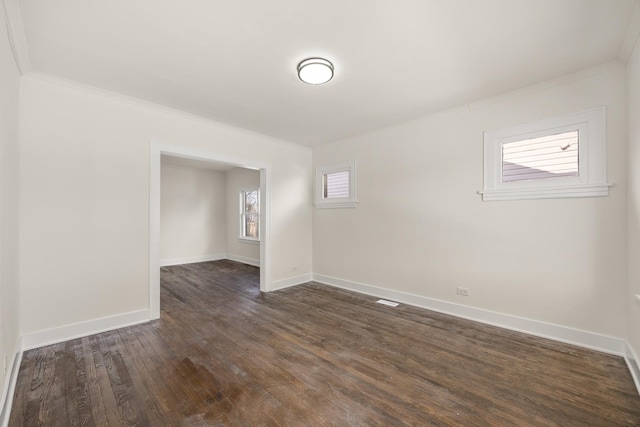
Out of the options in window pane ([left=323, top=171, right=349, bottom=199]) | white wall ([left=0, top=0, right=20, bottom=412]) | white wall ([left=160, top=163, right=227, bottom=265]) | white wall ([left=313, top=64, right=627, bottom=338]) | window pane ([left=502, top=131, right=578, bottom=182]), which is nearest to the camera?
white wall ([left=0, top=0, right=20, bottom=412])

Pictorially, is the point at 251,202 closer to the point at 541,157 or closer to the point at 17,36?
the point at 17,36

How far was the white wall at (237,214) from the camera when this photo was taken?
6980 millimetres

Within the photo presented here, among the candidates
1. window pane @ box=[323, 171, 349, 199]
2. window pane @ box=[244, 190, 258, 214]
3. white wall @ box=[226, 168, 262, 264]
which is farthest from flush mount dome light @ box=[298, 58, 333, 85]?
window pane @ box=[244, 190, 258, 214]

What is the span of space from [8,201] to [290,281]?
3664mm

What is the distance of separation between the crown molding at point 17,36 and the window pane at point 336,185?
12.9 ft

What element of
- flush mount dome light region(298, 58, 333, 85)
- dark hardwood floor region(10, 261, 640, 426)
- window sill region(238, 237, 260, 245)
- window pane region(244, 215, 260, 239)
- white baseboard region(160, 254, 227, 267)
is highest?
flush mount dome light region(298, 58, 333, 85)

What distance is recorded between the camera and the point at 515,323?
2938 millimetres

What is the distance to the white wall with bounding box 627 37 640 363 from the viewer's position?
81.0 inches

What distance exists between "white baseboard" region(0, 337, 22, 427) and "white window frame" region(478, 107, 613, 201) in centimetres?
444

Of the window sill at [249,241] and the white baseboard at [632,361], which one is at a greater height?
the window sill at [249,241]

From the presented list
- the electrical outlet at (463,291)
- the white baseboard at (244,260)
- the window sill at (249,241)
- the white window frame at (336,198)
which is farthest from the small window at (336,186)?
the white baseboard at (244,260)

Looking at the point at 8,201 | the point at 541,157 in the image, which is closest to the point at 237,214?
the point at 8,201

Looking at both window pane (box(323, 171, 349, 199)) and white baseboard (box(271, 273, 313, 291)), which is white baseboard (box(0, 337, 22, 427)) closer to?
white baseboard (box(271, 273, 313, 291))

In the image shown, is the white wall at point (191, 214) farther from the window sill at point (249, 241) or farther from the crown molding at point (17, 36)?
the crown molding at point (17, 36)
